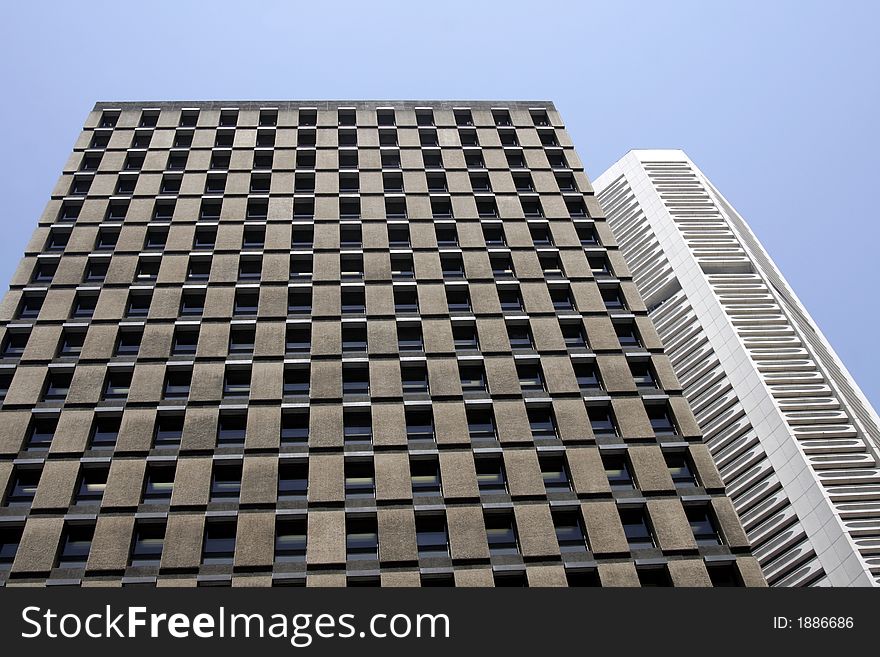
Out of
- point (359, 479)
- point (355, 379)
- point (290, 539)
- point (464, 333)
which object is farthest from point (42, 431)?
point (464, 333)

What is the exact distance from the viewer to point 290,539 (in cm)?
4103

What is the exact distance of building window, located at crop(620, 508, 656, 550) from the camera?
41.0 meters

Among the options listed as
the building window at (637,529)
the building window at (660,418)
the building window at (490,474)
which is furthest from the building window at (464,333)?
the building window at (637,529)

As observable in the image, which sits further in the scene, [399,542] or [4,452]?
[4,452]

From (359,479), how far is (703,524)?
1581cm

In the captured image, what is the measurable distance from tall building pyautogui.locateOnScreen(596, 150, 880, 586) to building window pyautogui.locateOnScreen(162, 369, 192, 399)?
4750 cm

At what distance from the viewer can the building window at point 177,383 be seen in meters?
47.0

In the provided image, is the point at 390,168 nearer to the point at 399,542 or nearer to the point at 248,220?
the point at 248,220

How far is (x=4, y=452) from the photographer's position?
43031 mm

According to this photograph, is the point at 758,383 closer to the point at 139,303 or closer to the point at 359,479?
the point at 359,479

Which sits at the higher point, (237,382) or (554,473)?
(237,382)
